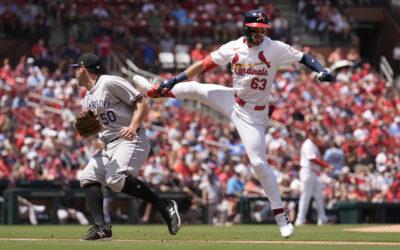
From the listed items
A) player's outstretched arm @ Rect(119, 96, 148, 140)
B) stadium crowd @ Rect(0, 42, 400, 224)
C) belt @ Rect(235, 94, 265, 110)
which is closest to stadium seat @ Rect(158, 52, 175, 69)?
stadium crowd @ Rect(0, 42, 400, 224)

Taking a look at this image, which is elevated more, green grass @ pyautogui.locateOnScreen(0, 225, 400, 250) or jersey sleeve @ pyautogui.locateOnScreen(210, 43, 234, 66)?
jersey sleeve @ pyautogui.locateOnScreen(210, 43, 234, 66)

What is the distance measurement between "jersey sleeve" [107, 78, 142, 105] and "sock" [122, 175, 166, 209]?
33.1 inches

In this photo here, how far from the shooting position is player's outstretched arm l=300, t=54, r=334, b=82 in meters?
12.3

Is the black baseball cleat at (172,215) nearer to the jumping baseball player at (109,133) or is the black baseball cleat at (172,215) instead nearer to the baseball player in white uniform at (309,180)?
the jumping baseball player at (109,133)

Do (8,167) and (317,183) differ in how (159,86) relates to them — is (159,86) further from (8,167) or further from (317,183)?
(8,167)

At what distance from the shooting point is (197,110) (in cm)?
2969

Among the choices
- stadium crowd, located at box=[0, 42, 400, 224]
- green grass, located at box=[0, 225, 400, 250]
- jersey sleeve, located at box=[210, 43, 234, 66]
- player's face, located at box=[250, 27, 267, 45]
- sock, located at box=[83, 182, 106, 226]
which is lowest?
stadium crowd, located at box=[0, 42, 400, 224]

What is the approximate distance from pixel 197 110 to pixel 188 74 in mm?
17001

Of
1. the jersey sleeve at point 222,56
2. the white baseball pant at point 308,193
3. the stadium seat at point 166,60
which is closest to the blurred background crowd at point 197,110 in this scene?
the stadium seat at point 166,60

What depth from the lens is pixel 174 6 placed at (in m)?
36.2

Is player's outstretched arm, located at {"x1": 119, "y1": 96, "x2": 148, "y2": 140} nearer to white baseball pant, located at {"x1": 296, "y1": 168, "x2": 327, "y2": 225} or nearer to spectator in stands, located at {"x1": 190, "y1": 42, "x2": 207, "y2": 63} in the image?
white baseball pant, located at {"x1": 296, "y1": 168, "x2": 327, "y2": 225}

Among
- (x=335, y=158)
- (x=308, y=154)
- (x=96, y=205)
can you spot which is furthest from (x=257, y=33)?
(x=335, y=158)

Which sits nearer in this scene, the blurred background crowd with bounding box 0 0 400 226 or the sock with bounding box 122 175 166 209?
the sock with bounding box 122 175 166 209

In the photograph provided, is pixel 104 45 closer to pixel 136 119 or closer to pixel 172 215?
pixel 172 215
